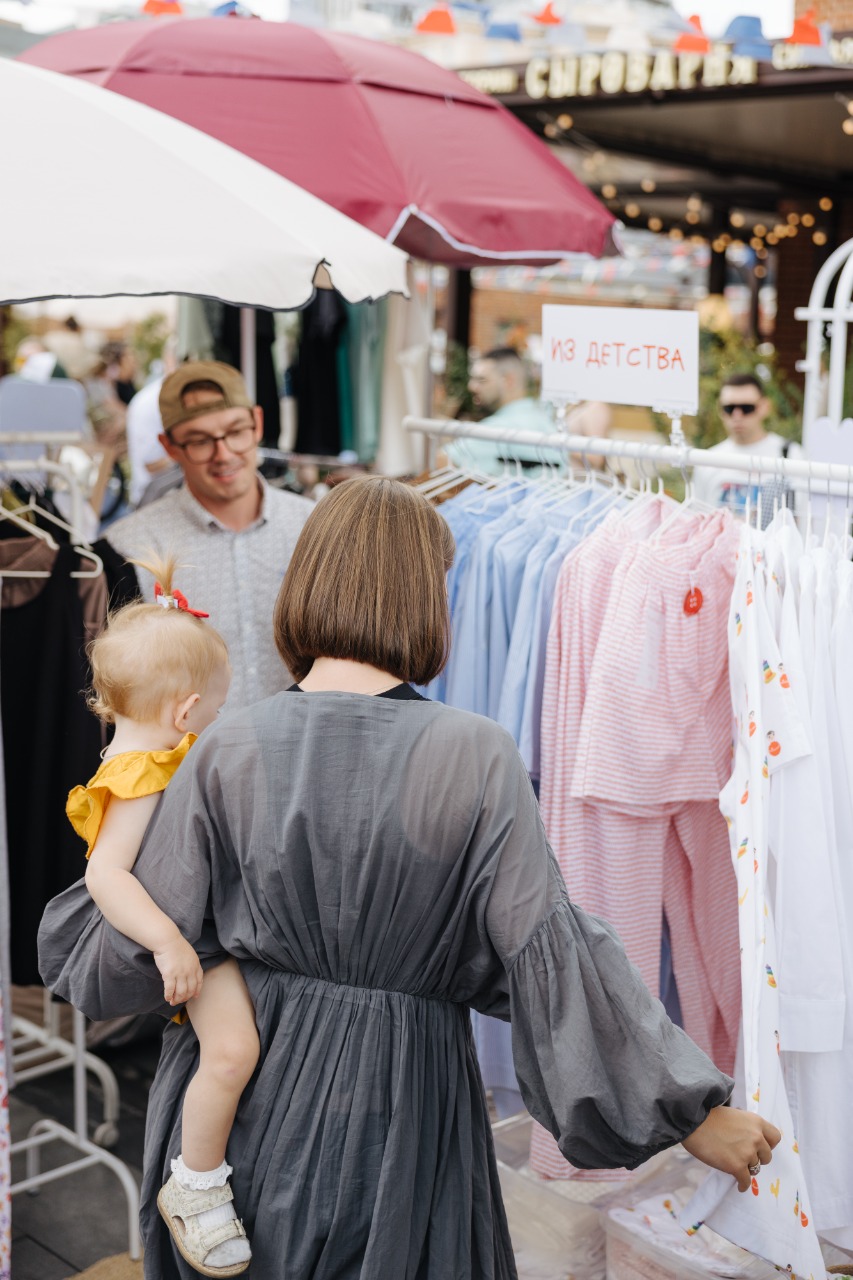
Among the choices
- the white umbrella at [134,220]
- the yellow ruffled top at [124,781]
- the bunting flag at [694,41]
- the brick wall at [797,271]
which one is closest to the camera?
the yellow ruffled top at [124,781]

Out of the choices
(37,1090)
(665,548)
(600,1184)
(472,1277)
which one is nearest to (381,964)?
(472,1277)

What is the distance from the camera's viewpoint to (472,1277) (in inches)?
70.7

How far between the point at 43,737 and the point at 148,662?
107cm

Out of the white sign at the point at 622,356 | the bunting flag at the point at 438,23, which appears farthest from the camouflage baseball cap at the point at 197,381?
the bunting flag at the point at 438,23

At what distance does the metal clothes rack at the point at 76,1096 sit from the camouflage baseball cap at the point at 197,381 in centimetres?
32

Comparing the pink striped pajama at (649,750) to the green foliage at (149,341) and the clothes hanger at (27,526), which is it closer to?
the clothes hanger at (27,526)

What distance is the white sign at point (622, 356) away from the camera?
8.75 ft

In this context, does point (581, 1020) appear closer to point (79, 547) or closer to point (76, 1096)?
point (79, 547)

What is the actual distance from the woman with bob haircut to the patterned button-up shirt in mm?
1322

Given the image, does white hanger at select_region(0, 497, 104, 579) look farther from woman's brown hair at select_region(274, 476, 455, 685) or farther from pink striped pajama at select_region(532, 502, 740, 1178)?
woman's brown hair at select_region(274, 476, 455, 685)

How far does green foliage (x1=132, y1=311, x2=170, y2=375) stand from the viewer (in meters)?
12.8

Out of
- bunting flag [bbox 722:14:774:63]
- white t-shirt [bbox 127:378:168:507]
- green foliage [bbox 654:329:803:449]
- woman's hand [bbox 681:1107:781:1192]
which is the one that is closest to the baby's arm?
woman's hand [bbox 681:1107:781:1192]

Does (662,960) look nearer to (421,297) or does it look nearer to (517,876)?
(517,876)

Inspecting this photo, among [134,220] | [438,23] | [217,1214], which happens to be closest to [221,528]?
[134,220]
